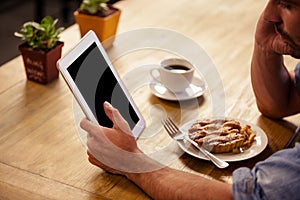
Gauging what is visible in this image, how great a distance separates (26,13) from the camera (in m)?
4.77

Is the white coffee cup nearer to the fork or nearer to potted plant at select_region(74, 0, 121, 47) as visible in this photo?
the fork

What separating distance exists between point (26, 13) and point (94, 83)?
3.40 metres

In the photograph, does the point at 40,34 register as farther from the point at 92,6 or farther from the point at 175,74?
the point at 175,74

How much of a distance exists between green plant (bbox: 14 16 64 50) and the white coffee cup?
0.32 meters

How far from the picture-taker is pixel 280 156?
124cm

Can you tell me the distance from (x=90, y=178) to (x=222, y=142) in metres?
0.34

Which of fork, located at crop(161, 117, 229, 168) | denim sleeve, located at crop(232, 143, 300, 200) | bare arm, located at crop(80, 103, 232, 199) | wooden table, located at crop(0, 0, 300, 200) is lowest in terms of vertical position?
wooden table, located at crop(0, 0, 300, 200)

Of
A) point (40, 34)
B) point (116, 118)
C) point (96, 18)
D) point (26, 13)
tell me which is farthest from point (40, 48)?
point (26, 13)

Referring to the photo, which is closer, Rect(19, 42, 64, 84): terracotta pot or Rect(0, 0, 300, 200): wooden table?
Rect(0, 0, 300, 200): wooden table

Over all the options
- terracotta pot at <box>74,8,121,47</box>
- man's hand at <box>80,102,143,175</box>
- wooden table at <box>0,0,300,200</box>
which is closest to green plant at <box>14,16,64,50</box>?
wooden table at <box>0,0,300,200</box>

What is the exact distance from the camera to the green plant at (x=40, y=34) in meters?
1.82

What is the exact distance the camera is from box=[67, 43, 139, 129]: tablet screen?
1.49 m

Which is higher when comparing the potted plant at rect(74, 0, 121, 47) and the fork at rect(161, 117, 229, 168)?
the potted plant at rect(74, 0, 121, 47)

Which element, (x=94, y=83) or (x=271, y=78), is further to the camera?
(x=271, y=78)
